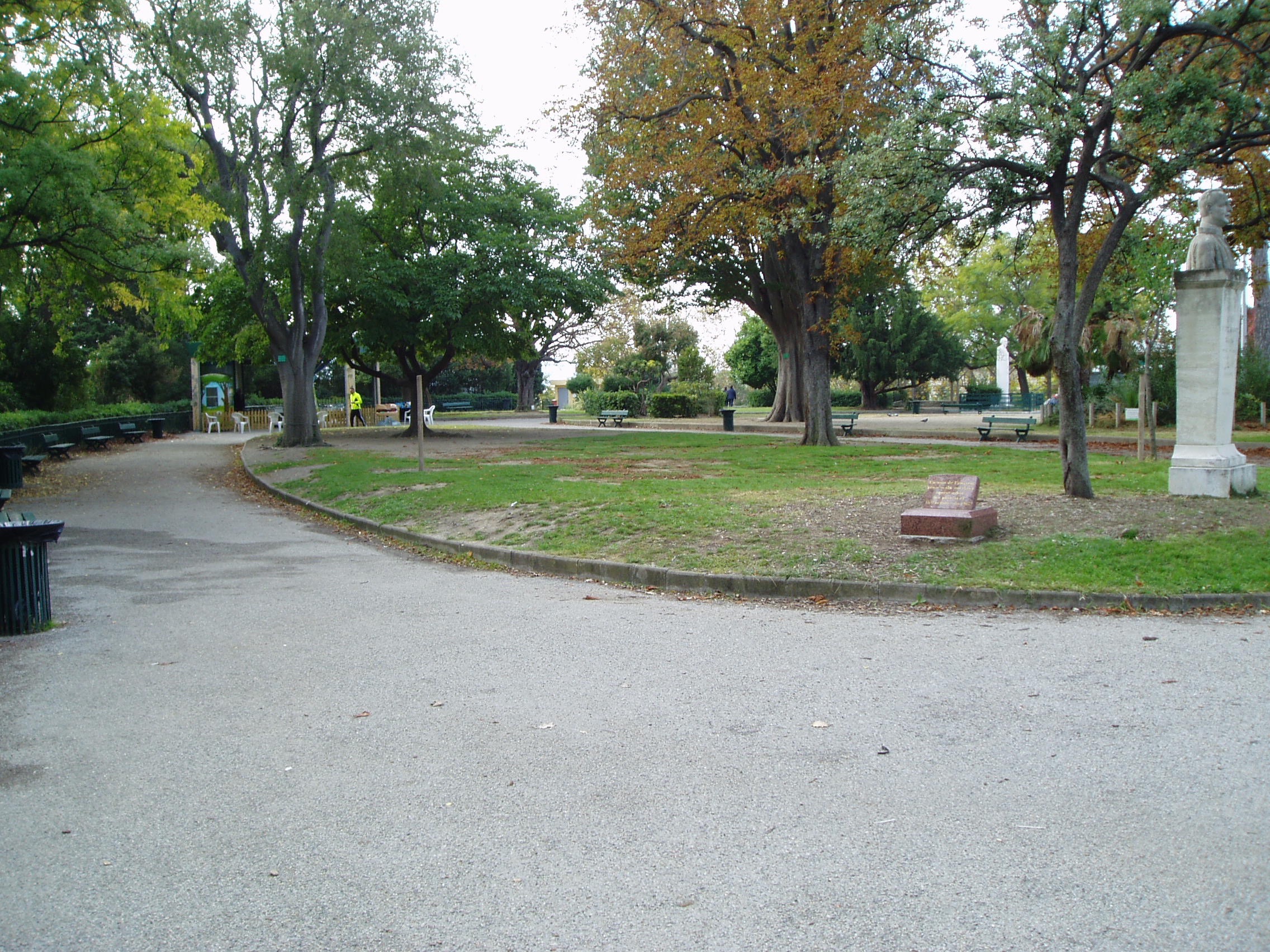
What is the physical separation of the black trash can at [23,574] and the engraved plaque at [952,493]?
8104 mm

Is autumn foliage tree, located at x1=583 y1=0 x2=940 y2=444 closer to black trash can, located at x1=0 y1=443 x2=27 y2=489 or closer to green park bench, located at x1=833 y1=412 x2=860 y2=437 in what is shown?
green park bench, located at x1=833 y1=412 x2=860 y2=437

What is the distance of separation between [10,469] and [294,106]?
11.0 m

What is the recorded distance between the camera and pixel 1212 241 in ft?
40.3

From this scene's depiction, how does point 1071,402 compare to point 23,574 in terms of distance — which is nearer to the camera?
point 23,574

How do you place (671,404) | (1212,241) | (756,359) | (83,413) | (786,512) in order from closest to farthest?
1. (786,512)
2. (1212,241)
3. (83,413)
4. (671,404)
5. (756,359)

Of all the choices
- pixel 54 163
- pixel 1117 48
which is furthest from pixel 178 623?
pixel 1117 48

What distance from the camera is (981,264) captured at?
189 feet

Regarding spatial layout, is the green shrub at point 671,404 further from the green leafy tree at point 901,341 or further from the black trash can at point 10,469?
the black trash can at point 10,469

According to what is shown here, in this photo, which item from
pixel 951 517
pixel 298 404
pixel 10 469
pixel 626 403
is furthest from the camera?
pixel 626 403

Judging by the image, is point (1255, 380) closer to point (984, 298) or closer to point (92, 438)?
point (984, 298)

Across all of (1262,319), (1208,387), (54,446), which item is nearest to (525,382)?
(54,446)

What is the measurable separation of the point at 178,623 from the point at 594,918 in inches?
228

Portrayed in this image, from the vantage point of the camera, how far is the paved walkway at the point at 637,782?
3.34m

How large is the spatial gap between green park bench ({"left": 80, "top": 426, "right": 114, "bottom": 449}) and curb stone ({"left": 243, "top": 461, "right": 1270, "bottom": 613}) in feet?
69.0
